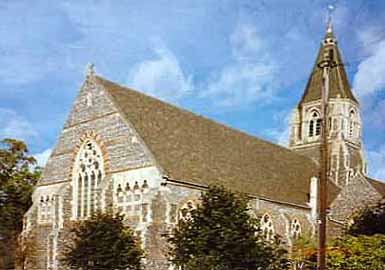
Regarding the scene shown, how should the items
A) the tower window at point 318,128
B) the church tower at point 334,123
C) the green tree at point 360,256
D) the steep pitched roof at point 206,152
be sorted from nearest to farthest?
1. the green tree at point 360,256
2. the steep pitched roof at point 206,152
3. the church tower at point 334,123
4. the tower window at point 318,128

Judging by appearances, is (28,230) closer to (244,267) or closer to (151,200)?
(151,200)

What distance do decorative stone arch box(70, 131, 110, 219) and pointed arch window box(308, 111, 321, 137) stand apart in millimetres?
24705

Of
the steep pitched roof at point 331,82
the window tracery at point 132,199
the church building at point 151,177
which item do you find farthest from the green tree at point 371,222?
the steep pitched roof at point 331,82

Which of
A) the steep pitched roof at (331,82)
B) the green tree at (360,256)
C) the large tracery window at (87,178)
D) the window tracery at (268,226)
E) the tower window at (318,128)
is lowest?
the green tree at (360,256)

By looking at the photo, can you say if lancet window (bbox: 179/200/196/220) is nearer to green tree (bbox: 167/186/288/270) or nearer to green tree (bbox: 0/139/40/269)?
green tree (bbox: 167/186/288/270)

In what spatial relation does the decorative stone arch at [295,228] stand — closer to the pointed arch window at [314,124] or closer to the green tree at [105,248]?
the green tree at [105,248]

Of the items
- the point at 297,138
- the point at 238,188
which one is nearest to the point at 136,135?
the point at 238,188

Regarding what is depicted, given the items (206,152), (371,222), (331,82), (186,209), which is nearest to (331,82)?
(331,82)

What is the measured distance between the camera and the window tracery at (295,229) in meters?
40.0

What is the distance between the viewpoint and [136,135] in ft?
109

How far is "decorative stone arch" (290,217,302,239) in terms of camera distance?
3997cm

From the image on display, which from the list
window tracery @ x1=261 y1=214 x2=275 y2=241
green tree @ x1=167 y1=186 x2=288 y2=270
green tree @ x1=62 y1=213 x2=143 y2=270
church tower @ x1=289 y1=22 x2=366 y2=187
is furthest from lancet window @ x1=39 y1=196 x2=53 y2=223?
church tower @ x1=289 y1=22 x2=366 y2=187

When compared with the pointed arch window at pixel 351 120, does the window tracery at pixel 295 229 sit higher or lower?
lower

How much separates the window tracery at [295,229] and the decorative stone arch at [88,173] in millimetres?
12324
